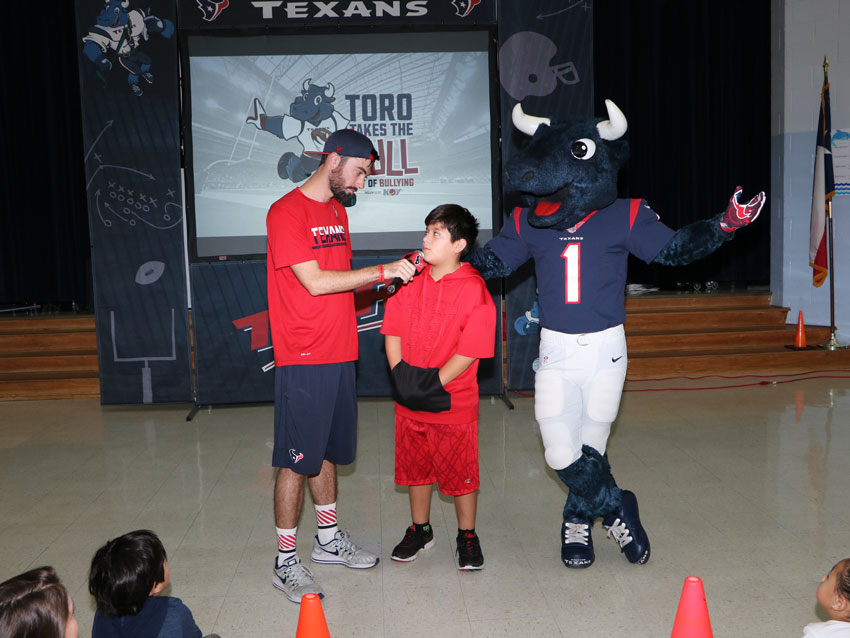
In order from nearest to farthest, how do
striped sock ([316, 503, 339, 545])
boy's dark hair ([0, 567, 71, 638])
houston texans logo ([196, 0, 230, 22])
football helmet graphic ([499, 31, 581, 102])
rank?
1. boy's dark hair ([0, 567, 71, 638])
2. striped sock ([316, 503, 339, 545])
3. houston texans logo ([196, 0, 230, 22])
4. football helmet graphic ([499, 31, 581, 102])

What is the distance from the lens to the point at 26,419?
5613 mm

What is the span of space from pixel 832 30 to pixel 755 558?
5.80m

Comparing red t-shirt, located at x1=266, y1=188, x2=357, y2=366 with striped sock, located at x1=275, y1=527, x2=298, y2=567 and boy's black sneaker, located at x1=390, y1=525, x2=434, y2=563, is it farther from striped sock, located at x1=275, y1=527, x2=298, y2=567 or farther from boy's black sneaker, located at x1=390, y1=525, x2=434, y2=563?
boy's black sneaker, located at x1=390, y1=525, x2=434, y2=563

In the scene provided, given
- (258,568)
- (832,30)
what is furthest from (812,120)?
(258,568)

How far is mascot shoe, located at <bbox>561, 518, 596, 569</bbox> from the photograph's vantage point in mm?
3009

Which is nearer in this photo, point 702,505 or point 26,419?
point 702,505

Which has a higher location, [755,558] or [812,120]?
[812,120]

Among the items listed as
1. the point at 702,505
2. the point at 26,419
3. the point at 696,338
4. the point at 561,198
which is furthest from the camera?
the point at 696,338

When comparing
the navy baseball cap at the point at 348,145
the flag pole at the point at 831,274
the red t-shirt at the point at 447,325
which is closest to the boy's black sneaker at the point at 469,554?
the red t-shirt at the point at 447,325

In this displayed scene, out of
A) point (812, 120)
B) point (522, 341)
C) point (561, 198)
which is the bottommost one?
point (522, 341)

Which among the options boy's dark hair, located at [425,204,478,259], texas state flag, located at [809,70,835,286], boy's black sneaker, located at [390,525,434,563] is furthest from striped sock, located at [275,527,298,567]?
texas state flag, located at [809,70,835,286]

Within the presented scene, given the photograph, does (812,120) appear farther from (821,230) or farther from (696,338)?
(696,338)

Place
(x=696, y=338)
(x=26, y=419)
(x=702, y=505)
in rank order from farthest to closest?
(x=696, y=338)
(x=26, y=419)
(x=702, y=505)

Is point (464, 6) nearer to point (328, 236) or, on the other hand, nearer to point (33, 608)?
point (328, 236)
